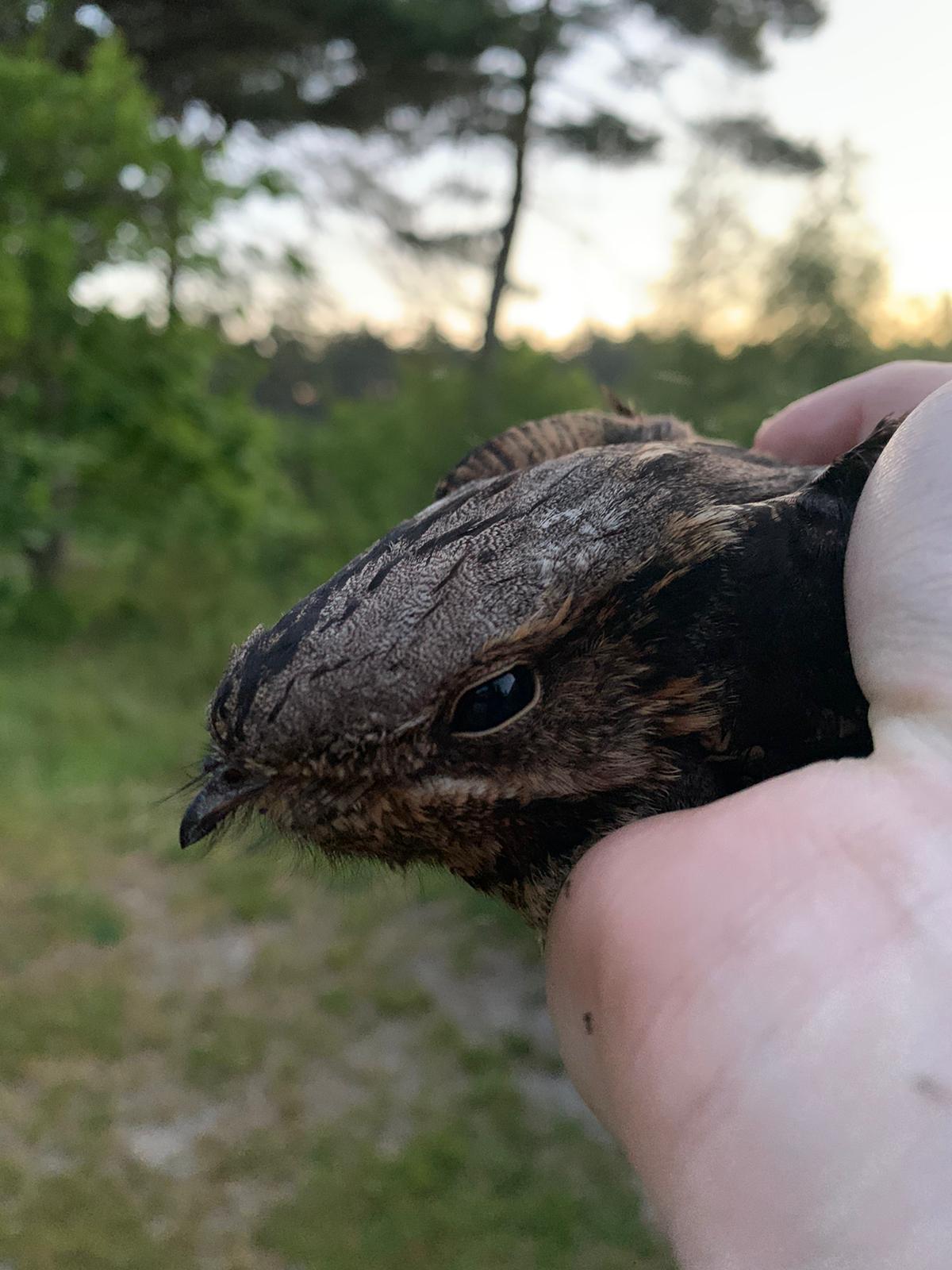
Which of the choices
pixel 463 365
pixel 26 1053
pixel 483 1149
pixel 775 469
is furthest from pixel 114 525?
pixel 775 469

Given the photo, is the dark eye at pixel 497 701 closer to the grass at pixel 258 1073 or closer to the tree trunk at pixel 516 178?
the grass at pixel 258 1073

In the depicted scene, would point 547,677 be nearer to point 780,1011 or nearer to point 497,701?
point 497,701

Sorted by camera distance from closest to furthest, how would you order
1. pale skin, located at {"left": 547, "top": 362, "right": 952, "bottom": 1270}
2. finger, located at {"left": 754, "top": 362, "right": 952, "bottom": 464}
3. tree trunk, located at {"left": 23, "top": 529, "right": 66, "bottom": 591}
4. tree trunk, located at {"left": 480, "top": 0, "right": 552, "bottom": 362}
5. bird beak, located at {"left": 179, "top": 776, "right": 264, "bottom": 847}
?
pale skin, located at {"left": 547, "top": 362, "right": 952, "bottom": 1270}
bird beak, located at {"left": 179, "top": 776, "right": 264, "bottom": 847}
finger, located at {"left": 754, "top": 362, "right": 952, "bottom": 464}
tree trunk, located at {"left": 480, "top": 0, "right": 552, "bottom": 362}
tree trunk, located at {"left": 23, "top": 529, "right": 66, "bottom": 591}

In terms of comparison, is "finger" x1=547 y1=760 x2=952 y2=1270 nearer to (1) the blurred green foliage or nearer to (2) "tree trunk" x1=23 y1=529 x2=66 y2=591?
(1) the blurred green foliage

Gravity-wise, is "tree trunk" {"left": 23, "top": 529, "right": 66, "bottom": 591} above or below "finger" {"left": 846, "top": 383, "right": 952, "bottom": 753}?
below

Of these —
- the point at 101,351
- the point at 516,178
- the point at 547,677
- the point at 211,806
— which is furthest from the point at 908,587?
the point at 516,178

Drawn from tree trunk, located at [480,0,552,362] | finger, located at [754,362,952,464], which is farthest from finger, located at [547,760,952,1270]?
tree trunk, located at [480,0,552,362]

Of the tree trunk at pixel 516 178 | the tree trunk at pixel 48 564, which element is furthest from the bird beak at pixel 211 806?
the tree trunk at pixel 48 564

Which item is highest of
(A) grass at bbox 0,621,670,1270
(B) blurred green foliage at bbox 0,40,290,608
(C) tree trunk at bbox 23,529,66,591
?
(B) blurred green foliage at bbox 0,40,290,608
